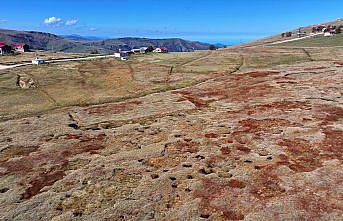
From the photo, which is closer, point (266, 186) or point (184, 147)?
point (266, 186)

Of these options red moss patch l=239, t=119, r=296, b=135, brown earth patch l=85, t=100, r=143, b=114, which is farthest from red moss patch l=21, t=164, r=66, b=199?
brown earth patch l=85, t=100, r=143, b=114

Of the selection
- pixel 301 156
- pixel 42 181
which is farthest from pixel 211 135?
pixel 42 181

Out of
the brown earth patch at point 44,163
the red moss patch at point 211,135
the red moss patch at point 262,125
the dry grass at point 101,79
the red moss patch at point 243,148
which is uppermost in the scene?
the dry grass at point 101,79

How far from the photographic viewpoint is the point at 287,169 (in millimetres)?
35312

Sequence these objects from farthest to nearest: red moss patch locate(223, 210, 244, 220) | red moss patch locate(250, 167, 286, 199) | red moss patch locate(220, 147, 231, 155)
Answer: red moss patch locate(220, 147, 231, 155) → red moss patch locate(250, 167, 286, 199) → red moss patch locate(223, 210, 244, 220)

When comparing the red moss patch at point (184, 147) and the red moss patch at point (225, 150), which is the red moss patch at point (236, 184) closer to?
the red moss patch at point (225, 150)

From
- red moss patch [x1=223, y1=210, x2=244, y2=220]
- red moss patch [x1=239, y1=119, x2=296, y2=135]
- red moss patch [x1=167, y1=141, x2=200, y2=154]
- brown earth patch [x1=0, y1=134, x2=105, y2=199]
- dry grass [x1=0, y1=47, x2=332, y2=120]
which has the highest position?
dry grass [x1=0, y1=47, x2=332, y2=120]

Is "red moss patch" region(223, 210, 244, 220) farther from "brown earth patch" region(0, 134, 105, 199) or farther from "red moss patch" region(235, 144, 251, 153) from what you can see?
"brown earth patch" region(0, 134, 105, 199)

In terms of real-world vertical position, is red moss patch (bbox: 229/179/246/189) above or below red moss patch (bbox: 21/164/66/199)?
above

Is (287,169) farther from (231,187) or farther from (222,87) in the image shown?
(222,87)

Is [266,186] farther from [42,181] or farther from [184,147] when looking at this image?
[42,181]

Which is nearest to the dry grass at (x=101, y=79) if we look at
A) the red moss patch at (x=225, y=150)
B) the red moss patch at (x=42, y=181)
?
the red moss patch at (x=42, y=181)

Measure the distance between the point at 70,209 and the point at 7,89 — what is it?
81.6m

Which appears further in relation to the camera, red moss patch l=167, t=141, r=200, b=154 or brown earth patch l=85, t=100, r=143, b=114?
brown earth patch l=85, t=100, r=143, b=114
